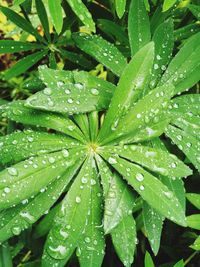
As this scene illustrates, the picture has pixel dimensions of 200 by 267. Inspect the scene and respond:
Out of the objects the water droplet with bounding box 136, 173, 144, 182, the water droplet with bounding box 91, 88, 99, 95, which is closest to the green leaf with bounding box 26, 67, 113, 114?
the water droplet with bounding box 91, 88, 99, 95

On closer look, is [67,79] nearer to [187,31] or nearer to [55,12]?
[55,12]

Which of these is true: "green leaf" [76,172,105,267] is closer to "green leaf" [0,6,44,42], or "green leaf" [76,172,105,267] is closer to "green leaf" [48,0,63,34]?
"green leaf" [48,0,63,34]

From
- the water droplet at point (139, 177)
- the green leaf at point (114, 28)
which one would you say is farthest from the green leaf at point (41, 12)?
the water droplet at point (139, 177)

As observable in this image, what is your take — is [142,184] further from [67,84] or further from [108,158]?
[67,84]

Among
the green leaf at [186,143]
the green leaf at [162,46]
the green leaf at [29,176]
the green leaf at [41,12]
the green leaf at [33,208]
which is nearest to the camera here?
the green leaf at [29,176]

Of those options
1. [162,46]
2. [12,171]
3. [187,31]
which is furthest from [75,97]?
[187,31]

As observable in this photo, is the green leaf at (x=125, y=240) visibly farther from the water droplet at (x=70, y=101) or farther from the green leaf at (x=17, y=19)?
the green leaf at (x=17, y=19)
